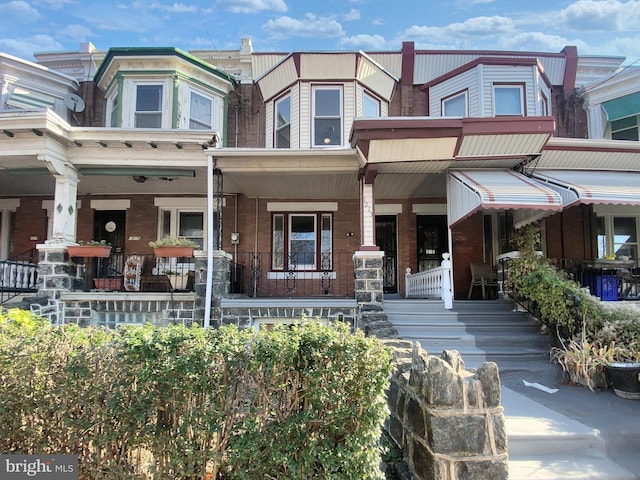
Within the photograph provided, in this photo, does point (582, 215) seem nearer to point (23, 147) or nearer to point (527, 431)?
point (527, 431)

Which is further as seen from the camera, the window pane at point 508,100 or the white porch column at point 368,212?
the window pane at point 508,100

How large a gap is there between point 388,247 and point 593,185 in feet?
16.0

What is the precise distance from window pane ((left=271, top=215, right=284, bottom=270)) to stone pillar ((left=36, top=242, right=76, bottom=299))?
4608 mm

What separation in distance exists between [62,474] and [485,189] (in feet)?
21.8

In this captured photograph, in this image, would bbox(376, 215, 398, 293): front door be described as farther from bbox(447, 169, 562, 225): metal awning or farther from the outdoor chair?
bbox(447, 169, 562, 225): metal awning

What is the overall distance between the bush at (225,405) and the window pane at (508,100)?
955cm

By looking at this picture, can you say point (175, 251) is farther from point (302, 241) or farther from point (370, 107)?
point (370, 107)

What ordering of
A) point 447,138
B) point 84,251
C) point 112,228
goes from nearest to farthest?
point 447,138
point 84,251
point 112,228

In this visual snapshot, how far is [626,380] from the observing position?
4785 millimetres

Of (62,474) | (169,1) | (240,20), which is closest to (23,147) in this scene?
(169,1)

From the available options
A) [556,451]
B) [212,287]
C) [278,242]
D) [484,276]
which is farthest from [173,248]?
[484,276]

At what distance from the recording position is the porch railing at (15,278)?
27.2 feet

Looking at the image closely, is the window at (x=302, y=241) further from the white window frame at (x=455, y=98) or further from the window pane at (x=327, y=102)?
the white window frame at (x=455, y=98)

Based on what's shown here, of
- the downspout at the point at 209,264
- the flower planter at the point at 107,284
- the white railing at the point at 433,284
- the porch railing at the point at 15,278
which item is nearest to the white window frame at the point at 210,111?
the downspout at the point at 209,264
